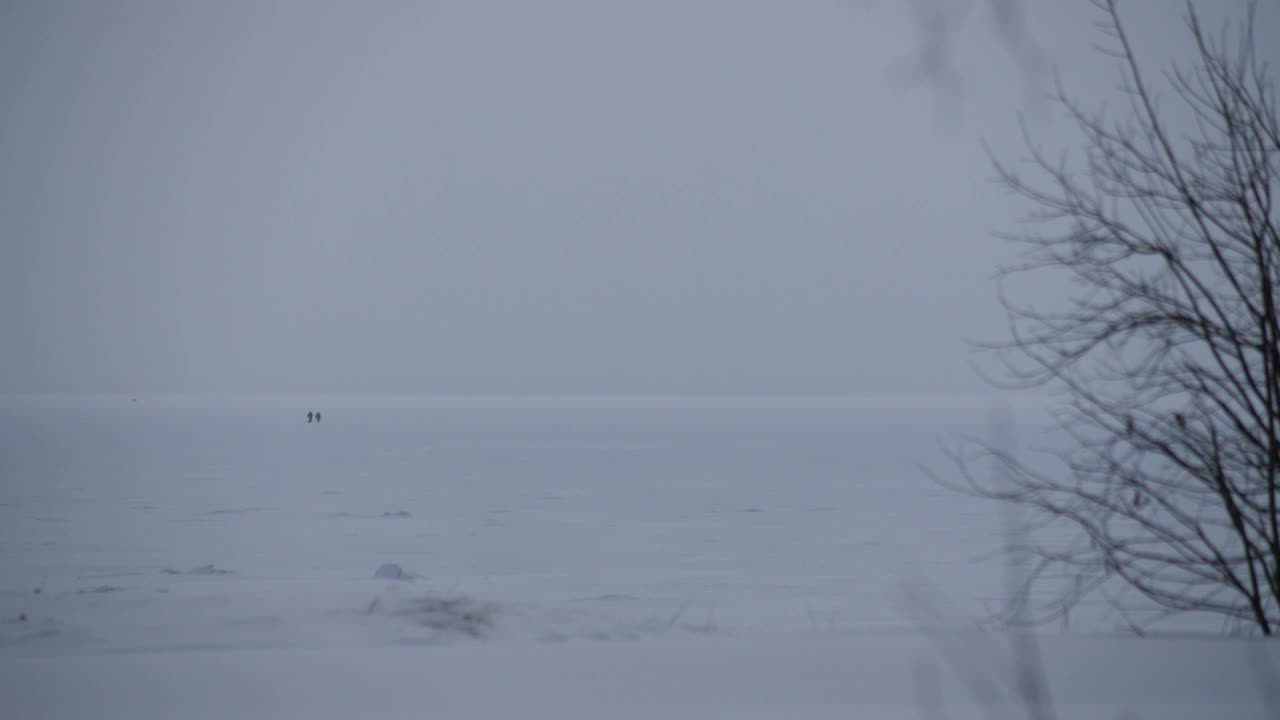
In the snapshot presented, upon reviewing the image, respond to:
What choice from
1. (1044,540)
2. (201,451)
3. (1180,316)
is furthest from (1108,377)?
(201,451)

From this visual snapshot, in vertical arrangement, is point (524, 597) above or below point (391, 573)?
below

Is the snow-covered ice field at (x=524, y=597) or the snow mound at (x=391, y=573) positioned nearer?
the snow-covered ice field at (x=524, y=597)

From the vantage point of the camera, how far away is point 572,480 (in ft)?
143

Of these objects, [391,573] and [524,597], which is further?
[391,573]

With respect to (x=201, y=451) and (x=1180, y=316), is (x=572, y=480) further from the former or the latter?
(x=1180, y=316)

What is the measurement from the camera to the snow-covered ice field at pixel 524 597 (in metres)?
4.48

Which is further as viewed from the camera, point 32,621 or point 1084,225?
point 32,621

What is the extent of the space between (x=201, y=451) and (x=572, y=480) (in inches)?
1241

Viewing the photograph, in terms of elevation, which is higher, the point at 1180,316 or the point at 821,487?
the point at 1180,316

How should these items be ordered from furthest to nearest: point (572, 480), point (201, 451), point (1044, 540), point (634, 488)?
point (201, 451) → point (572, 480) → point (634, 488) → point (1044, 540)

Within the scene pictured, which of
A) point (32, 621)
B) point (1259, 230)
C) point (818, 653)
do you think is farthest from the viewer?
point (32, 621)

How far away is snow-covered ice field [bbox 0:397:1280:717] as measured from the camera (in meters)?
4.48

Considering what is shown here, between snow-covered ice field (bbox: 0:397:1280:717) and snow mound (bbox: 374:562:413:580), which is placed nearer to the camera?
snow-covered ice field (bbox: 0:397:1280:717)

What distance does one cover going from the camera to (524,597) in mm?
16344
